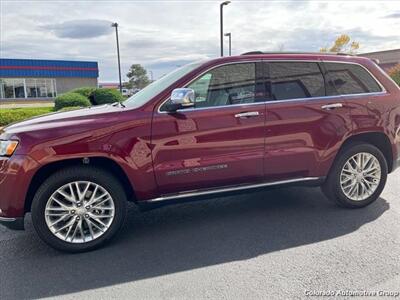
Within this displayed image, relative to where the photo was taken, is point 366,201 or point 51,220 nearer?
point 51,220

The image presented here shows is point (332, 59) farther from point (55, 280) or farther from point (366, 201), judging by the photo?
point (55, 280)

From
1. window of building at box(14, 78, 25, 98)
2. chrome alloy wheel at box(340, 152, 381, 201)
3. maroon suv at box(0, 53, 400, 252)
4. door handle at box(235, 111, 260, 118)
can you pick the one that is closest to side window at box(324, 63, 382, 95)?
maroon suv at box(0, 53, 400, 252)

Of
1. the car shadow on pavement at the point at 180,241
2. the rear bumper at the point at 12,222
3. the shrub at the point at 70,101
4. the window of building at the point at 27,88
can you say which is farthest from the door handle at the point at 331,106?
the window of building at the point at 27,88

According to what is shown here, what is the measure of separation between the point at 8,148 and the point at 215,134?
1996 millimetres

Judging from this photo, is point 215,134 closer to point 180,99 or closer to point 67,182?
point 180,99

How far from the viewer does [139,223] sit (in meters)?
4.09

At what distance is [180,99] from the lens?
131 inches

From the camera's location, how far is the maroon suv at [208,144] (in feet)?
10.7

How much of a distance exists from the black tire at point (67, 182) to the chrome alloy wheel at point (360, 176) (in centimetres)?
269

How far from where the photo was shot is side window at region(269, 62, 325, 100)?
393 cm

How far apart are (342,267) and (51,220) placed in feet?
8.97

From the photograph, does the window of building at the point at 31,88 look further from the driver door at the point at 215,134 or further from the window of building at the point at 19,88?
the driver door at the point at 215,134

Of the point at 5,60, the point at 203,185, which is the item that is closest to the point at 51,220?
the point at 203,185

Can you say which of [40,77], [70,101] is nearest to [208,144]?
[70,101]
